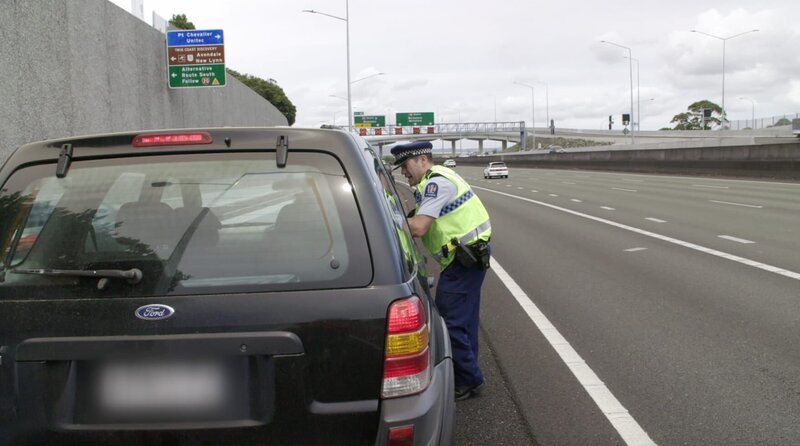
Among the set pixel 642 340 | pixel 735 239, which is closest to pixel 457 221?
pixel 642 340

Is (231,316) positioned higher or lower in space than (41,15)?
lower

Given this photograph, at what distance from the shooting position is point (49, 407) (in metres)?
2.24

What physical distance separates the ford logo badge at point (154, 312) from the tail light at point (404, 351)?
29.8 inches

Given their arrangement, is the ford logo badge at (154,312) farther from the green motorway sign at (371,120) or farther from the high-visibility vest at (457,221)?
the green motorway sign at (371,120)

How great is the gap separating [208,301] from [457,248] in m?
2.17

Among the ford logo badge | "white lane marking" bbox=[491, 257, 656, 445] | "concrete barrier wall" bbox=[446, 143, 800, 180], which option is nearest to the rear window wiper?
the ford logo badge

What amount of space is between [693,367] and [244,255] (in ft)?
12.9

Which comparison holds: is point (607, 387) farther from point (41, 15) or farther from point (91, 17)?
point (91, 17)

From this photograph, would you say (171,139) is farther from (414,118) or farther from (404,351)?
(414,118)

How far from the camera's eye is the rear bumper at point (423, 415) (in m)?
2.27

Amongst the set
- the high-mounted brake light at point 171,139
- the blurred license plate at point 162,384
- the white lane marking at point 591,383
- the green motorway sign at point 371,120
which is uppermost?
the green motorway sign at point 371,120

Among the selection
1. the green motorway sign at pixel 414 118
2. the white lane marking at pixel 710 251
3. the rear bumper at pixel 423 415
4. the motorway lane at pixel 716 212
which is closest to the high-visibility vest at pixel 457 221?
the rear bumper at pixel 423 415

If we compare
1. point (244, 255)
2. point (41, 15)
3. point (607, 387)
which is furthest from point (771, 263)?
point (41, 15)

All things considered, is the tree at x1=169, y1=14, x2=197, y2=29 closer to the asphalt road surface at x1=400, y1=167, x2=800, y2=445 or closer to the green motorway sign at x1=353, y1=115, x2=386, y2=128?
the green motorway sign at x1=353, y1=115, x2=386, y2=128
